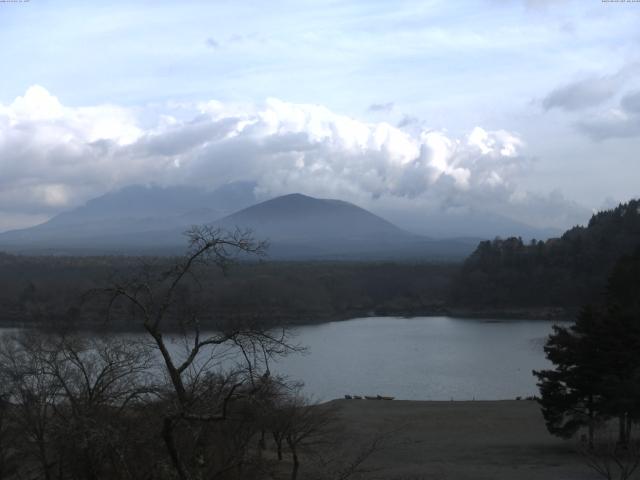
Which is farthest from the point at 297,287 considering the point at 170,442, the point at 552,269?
the point at 170,442

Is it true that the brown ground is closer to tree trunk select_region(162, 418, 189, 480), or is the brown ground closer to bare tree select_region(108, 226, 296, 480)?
bare tree select_region(108, 226, 296, 480)

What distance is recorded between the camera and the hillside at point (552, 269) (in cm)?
5100

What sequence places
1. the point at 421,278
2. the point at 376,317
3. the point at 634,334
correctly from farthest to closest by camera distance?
the point at 421,278 < the point at 376,317 < the point at 634,334

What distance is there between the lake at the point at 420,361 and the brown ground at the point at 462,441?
1835 millimetres

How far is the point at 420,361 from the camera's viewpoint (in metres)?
28.5

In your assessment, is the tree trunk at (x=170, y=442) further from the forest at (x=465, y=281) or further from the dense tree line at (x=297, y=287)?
the forest at (x=465, y=281)

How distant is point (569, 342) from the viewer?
1365 centimetres

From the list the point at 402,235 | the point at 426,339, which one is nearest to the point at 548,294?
the point at 426,339

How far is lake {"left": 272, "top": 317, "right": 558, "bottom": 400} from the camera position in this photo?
23.0 meters

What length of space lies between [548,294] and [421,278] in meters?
12.1

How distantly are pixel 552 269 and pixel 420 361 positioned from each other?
27192 mm

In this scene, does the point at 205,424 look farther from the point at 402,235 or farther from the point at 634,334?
the point at 402,235

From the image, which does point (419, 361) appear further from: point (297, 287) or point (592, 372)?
point (297, 287)

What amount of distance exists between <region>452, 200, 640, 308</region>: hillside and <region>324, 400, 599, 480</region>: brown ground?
31.9 metres
